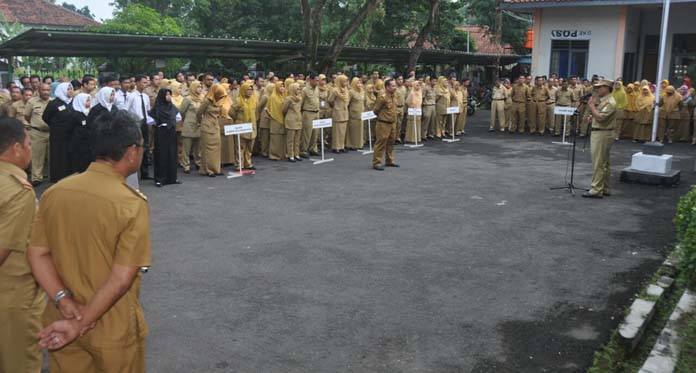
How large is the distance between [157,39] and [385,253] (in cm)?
1136

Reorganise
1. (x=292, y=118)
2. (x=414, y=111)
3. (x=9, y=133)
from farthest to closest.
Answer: (x=414, y=111) < (x=292, y=118) < (x=9, y=133)

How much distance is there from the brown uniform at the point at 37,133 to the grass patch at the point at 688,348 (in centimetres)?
1003

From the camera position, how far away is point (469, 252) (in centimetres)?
720

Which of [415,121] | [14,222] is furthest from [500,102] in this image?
[14,222]

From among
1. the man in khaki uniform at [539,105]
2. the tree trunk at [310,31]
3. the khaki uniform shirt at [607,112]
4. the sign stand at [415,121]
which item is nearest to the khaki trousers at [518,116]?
the man in khaki uniform at [539,105]

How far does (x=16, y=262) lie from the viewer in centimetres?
340

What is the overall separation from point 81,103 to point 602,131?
845 cm

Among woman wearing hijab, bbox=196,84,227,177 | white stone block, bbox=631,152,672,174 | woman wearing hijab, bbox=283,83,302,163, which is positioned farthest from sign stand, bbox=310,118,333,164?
white stone block, bbox=631,152,672,174

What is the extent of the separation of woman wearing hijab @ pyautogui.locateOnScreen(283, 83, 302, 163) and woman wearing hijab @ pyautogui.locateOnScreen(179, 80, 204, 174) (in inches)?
76.7

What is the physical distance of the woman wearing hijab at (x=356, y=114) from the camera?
15648 millimetres

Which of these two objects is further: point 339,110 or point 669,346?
point 339,110

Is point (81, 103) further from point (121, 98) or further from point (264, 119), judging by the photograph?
point (264, 119)

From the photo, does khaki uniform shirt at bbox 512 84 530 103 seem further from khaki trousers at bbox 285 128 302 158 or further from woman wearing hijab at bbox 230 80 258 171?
woman wearing hijab at bbox 230 80 258 171

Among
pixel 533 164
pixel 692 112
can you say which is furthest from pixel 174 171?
pixel 692 112
